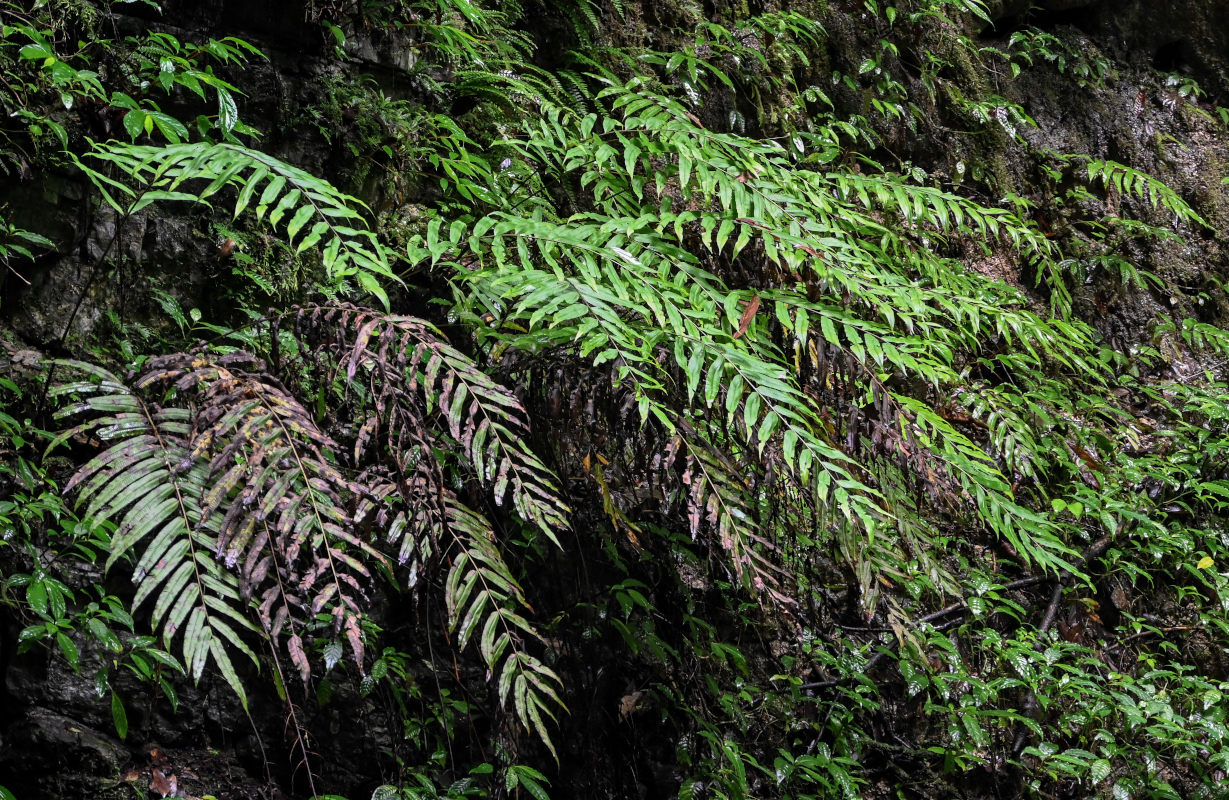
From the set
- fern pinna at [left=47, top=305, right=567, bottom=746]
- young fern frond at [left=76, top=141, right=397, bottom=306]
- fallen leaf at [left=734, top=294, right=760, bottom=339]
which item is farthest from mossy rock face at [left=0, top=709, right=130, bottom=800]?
fallen leaf at [left=734, top=294, right=760, bottom=339]

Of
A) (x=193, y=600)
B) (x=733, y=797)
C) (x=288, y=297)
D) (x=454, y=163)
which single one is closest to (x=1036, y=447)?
(x=733, y=797)

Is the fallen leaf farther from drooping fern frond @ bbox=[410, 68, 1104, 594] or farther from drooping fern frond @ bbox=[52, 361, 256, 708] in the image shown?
drooping fern frond @ bbox=[52, 361, 256, 708]

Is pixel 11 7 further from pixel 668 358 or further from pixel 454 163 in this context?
pixel 668 358

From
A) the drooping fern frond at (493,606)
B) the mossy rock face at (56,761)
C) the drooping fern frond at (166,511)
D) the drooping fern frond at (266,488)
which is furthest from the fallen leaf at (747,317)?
the mossy rock face at (56,761)

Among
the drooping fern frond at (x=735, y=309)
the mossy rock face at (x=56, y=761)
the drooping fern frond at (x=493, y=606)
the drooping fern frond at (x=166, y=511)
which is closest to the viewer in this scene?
the drooping fern frond at (x=166, y=511)

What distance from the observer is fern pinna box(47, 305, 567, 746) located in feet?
5.79

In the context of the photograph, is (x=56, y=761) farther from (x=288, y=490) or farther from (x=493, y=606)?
(x=493, y=606)

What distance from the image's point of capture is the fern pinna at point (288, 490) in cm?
177

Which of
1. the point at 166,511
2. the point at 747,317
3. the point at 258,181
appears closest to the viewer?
the point at 166,511

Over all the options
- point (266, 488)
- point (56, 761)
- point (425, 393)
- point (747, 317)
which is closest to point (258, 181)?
point (425, 393)

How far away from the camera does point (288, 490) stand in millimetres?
1844

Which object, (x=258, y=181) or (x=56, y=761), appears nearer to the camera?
(x=56, y=761)

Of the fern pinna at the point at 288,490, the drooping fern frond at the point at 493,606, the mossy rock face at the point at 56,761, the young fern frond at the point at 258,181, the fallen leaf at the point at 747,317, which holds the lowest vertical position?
the mossy rock face at the point at 56,761

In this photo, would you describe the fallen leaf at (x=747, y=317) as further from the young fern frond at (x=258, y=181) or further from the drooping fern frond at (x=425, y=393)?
the young fern frond at (x=258, y=181)
